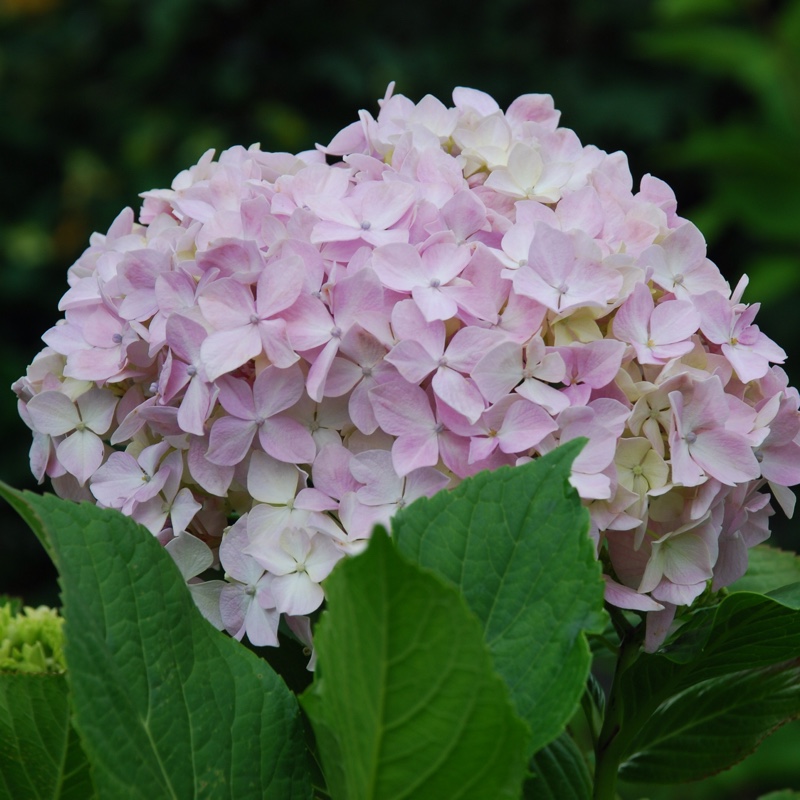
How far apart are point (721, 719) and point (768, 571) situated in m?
0.15

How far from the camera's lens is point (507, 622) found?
1.50ft

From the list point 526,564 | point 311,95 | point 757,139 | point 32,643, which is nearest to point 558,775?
point 526,564

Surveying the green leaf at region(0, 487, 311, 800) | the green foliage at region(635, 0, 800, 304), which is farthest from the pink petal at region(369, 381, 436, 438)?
the green foliage at region(635, 0, 800, 304)

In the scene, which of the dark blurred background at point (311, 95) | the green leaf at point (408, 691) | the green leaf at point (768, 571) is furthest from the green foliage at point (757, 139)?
the green leaf at point (408, 691)

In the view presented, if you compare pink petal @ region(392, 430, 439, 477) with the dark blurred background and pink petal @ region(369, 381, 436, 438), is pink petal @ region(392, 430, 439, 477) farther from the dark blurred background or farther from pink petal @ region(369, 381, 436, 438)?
the dark blurred background

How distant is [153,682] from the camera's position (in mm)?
453

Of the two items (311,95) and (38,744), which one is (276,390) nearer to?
(38,744)

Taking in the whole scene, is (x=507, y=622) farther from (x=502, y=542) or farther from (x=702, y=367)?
(x=702, y=367)

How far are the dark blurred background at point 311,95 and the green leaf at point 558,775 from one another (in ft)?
6.05

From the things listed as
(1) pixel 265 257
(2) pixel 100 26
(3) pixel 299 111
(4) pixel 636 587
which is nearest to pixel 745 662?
(4) pixel 636 587

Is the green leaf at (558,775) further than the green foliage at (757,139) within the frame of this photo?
No

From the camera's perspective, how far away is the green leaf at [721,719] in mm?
622

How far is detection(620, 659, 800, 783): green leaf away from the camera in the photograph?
622 millimetres

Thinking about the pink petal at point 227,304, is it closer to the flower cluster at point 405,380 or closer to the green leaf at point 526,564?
the flower cluster at point 405,380
